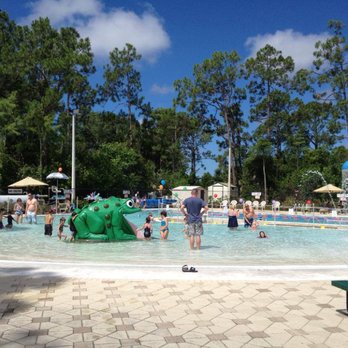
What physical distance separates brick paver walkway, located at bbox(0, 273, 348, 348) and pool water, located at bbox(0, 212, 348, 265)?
2.21 m

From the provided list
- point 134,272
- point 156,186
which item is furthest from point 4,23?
point 134,272

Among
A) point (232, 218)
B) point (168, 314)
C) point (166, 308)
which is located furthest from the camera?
point (232, 218)

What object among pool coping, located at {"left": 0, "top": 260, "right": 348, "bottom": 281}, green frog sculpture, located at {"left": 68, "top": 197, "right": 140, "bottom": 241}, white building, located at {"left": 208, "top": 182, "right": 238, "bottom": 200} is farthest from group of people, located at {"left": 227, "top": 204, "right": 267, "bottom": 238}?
white building, located at {"left": 208, "top": 182, "right": 238, "bottom": 200}

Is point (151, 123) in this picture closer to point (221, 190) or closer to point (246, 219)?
point (221, 190)

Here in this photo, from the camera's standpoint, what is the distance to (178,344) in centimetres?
435

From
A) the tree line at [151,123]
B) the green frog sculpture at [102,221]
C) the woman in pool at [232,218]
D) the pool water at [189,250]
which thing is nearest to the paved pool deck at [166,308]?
the pool water at [189,250]

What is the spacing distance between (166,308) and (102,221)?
8251mm

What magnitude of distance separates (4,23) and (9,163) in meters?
14.3

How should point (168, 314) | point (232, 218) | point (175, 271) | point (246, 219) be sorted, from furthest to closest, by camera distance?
1. point (246, 219)
2. point (232, 218)
3. point (175, 271)
4. point (168, 314)

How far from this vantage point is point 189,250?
11.7m

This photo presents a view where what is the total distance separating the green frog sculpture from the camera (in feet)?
44.1

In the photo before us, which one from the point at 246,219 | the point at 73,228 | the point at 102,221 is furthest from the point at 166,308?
the point at 246,219

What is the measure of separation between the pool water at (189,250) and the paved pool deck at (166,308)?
1545 millimetres

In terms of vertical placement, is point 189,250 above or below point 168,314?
above
